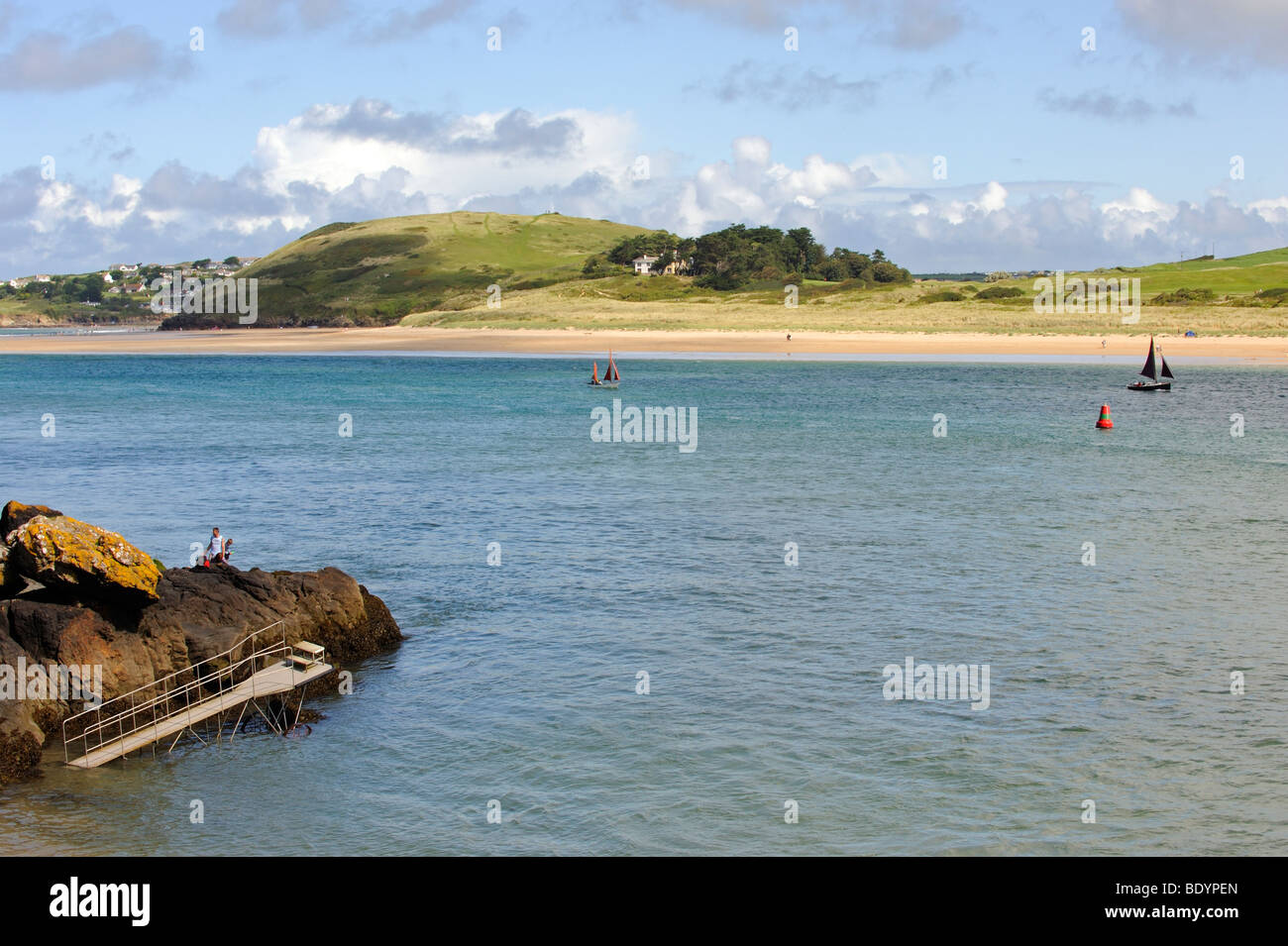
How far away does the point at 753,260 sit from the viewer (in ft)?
565

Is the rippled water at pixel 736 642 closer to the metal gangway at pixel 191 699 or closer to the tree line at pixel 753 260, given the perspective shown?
the metal gangway at pixel 191 699

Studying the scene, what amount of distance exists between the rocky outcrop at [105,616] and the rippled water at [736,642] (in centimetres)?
134

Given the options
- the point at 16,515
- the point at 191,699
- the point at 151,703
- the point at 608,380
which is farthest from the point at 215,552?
the point at 608,380

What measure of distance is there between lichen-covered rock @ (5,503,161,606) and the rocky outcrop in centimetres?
1

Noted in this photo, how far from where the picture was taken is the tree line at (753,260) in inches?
6535

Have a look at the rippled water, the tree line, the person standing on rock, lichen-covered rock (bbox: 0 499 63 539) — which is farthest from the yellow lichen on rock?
the tree line

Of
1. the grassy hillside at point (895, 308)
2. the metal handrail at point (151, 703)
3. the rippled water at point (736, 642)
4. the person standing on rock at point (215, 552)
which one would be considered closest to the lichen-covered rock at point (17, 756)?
the rippled water at point (736, 642)

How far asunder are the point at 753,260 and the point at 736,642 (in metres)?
157

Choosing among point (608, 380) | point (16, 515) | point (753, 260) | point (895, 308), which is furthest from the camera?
point (753, 260)

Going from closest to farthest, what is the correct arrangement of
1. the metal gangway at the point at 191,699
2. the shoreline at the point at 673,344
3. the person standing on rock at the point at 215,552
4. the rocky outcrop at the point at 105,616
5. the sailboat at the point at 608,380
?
the metal gangway at the point at 191,699 → the rocky outcrop at the point at 105,616 → the person standing on rock at the point at 215,552 → the sailboat at the point at 608,380 → the shoreline at the point at 673,344

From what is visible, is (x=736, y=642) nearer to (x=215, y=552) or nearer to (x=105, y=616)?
(x=215, y=552)
